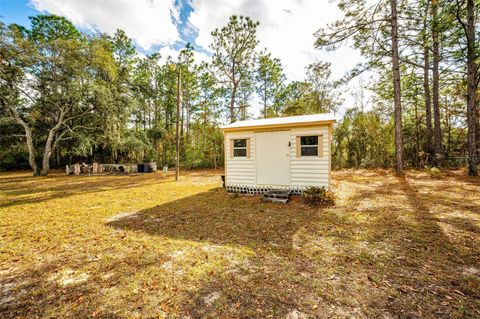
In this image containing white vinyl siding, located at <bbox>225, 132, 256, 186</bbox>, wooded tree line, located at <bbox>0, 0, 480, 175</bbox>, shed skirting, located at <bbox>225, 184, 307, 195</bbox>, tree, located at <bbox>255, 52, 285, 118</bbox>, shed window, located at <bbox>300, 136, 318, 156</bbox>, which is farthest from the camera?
tree, located at <bbox>255, 52, 285, 118</bbox>

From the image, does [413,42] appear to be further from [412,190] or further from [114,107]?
[114,107]

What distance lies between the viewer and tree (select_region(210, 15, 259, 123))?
16.3 metres

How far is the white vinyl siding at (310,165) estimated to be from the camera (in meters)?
5.96

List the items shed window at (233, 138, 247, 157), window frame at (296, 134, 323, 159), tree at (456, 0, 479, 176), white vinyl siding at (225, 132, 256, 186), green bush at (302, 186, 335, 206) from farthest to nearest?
tree at (456, 0, 479, 176)
shed window at (233, 138, 247, 157)
white vinyl siding at (225, 132, 256, 186)
window frame at (296, 134, 323, 159)
green bush at (302, 186, 335, 206)

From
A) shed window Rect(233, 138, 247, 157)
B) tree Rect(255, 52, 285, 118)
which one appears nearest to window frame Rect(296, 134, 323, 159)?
shed window Rect(233, 138, 247, 157)

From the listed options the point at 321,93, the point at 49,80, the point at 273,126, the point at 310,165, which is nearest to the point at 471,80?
the point at 321,93

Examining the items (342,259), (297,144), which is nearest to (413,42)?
(297,144)

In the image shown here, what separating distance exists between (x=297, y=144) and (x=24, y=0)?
38.1 feet

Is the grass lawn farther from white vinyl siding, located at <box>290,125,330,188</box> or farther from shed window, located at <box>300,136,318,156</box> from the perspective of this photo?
shed window, located at <box>300,136,318,156</box>

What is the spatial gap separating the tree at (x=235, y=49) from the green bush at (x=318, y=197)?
44.6 ft

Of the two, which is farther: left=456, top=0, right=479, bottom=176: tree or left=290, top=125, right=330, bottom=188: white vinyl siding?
left=456, top=0, right=479, bottom=176: tree

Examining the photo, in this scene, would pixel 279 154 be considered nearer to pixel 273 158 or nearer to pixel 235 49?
pixel 273 158

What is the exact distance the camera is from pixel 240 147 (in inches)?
285

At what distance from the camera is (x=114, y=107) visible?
14.0m
